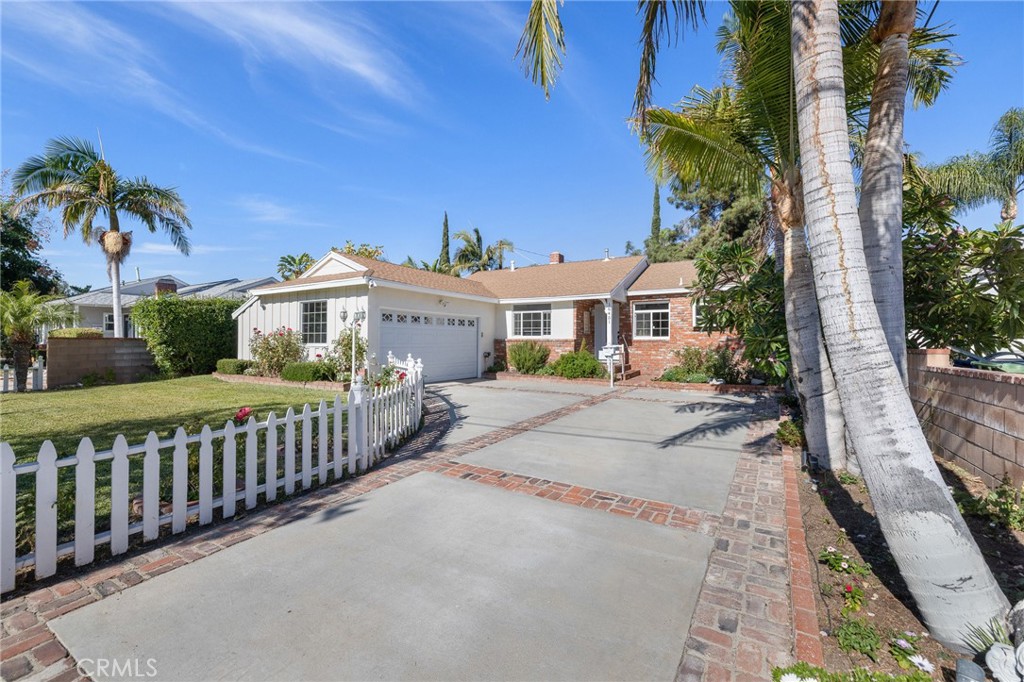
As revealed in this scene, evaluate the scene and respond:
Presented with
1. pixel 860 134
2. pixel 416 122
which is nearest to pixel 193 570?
pixel 860 134

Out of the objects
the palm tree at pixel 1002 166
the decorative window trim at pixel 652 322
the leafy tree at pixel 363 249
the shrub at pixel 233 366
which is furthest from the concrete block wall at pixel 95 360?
the palm tree at pixel 1002 166

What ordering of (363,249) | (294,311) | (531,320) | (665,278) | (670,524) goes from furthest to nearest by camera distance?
1. (363,249)
2. (531,320)
3. (665,278)
4. (294,311)
5. (670,524)

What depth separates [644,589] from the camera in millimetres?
2922

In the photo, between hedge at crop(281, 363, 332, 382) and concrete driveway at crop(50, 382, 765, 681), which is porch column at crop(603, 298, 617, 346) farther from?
concrete driveway at crop(50, 382, 765, 681)

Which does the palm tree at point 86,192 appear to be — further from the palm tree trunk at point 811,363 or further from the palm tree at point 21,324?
the palm tree trunk at point 811,363

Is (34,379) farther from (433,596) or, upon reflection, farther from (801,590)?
(801,590)

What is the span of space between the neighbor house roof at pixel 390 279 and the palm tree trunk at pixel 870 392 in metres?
11.4

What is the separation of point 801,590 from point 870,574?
0.67m

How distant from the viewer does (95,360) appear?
45.3ft

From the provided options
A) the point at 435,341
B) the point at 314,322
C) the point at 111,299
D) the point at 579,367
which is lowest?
the point at 579,367

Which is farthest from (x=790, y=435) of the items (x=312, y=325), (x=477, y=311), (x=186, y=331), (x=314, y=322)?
(x=186, y=331)

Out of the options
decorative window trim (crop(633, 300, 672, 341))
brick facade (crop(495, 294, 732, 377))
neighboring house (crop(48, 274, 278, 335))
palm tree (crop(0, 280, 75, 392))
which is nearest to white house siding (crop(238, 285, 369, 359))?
neighboring house (crop(48, 274, 278, 335))

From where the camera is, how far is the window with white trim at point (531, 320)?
1773 centimetres

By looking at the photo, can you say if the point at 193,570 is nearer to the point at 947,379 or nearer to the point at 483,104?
the point at 947,379
